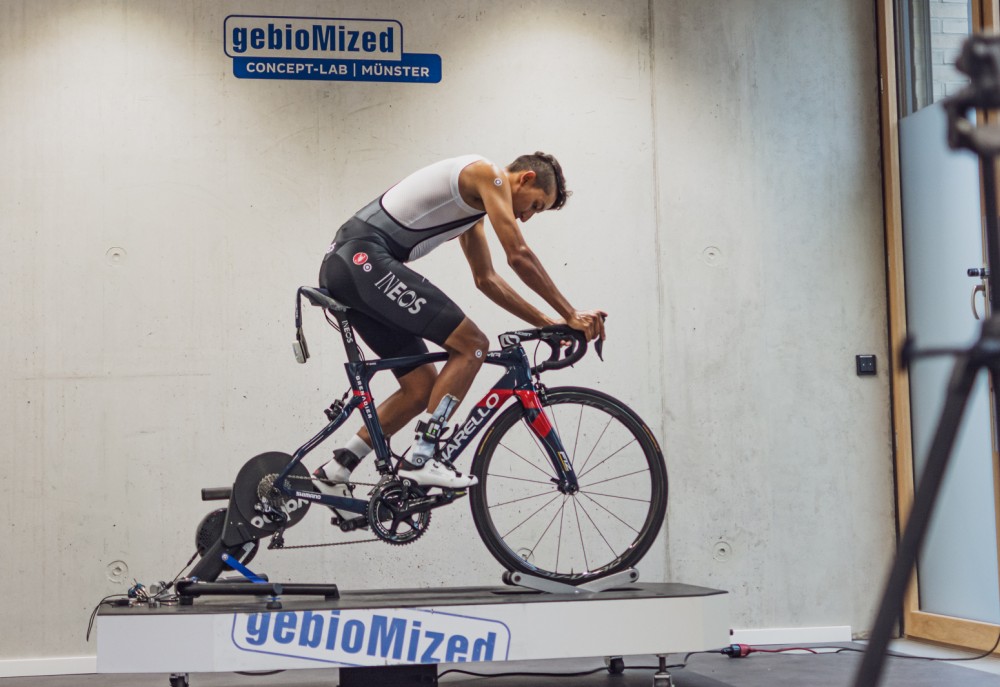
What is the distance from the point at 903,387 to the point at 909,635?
1111mm

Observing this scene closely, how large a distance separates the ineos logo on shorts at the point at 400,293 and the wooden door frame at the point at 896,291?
2.35 m

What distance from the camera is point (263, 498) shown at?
3162 mm

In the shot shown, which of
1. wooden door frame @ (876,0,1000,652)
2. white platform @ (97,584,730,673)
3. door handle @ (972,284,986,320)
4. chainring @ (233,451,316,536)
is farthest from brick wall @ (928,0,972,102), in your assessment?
chainring @ (233,451,316,536)

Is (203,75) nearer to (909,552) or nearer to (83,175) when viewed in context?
(83,175)

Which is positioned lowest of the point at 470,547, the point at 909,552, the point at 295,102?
the point at 470,547

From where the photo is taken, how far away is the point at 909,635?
4520 millimetres

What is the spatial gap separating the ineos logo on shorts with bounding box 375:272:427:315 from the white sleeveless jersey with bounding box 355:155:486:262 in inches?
6.5

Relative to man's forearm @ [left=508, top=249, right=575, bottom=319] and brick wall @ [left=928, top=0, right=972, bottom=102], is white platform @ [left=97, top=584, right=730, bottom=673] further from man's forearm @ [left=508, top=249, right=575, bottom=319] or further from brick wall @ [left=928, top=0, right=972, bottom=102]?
brick wall @ [left=928, top=0, right=972, bottom=102]

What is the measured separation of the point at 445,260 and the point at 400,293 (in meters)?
1.41

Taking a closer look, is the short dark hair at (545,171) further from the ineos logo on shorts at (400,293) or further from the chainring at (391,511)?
the chainring at (391,511)

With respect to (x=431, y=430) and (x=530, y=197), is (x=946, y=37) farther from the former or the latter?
(x=431, y=430)

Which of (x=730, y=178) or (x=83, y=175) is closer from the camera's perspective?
(x=83, y=175)

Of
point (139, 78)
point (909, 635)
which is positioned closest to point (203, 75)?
point (139, 78)

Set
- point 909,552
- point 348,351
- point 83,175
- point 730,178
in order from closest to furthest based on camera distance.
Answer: point 909,552
point 348,351
point 83,175
point 730,178
